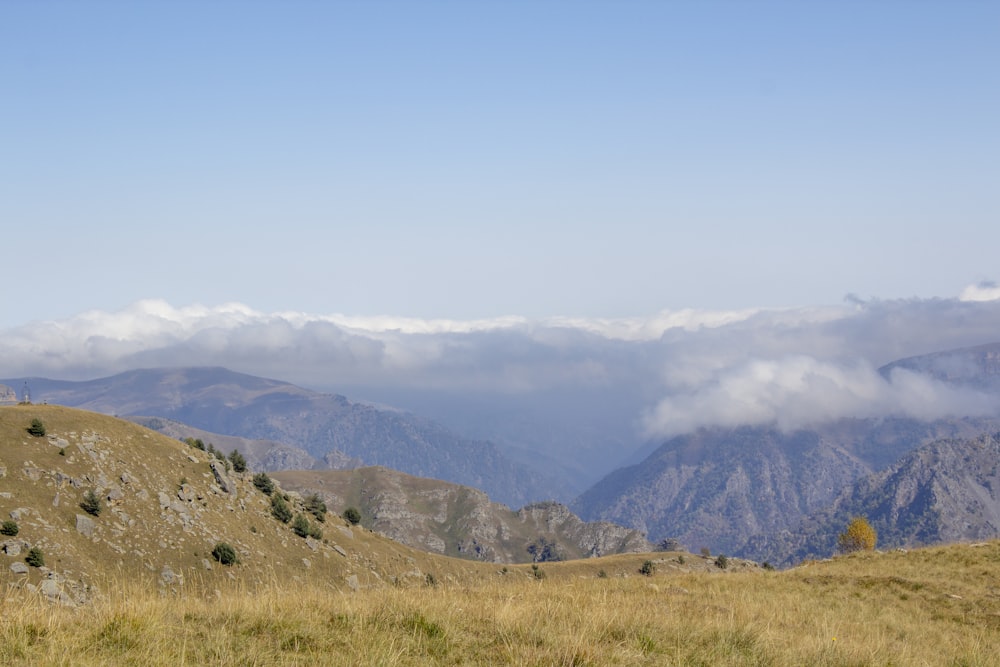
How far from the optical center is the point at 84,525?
7369cm

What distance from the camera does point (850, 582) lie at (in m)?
27.4

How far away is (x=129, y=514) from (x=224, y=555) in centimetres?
1159

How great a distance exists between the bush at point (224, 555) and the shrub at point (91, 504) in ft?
43.0

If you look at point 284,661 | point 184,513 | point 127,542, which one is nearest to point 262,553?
point 184,513

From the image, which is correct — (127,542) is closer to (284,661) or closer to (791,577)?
(791,577)

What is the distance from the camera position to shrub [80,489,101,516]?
249 feet

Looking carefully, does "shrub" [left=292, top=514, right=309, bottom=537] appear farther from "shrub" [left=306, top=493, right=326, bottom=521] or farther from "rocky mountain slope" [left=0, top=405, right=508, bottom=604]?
"shrub" [left=306, top=493, right=326, bottom=521]

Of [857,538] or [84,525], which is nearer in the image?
[84,525]

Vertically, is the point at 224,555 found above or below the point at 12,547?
below

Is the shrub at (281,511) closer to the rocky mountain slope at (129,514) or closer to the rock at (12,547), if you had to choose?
the rocky mountain slope at (129,514)

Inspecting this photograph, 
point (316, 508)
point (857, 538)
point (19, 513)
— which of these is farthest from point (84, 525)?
point (857, 538)

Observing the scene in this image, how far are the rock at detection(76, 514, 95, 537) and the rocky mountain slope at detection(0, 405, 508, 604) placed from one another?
0.31ft

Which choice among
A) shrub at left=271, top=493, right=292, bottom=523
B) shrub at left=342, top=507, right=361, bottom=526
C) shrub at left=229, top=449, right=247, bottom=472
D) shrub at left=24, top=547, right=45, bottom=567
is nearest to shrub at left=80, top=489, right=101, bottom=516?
shrub at left=24, top=547, right=45, bottom=567

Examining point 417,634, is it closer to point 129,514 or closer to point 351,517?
point 129,514
